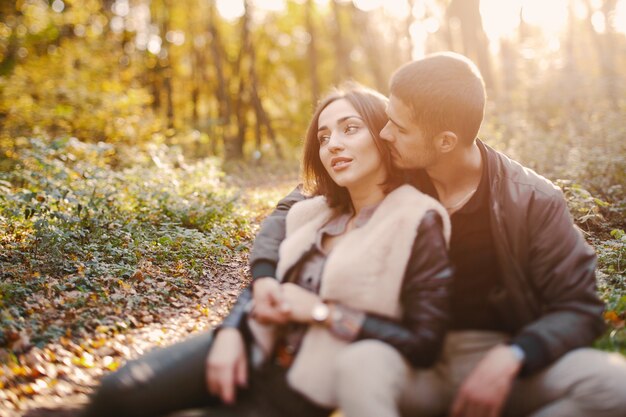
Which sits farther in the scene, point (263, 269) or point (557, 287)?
point (263, 269)

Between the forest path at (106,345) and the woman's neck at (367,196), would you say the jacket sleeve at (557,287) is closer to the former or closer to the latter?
the woman's neck at (367,196)

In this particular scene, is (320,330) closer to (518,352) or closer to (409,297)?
(409,297)

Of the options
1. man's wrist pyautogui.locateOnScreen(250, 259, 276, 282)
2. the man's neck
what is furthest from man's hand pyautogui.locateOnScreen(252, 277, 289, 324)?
the man's neck

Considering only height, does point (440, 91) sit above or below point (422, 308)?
above

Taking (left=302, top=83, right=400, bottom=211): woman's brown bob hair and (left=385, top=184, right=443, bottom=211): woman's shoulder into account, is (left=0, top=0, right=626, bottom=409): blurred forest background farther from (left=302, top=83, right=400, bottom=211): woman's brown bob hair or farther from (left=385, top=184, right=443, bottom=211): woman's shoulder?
(left=385, top=184, right=443, bottom=211): woman's shoulder

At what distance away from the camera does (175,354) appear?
2.40m

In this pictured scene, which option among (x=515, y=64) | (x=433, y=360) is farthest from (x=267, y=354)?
(x=515, y=64)

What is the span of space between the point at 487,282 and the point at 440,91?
1038 mm

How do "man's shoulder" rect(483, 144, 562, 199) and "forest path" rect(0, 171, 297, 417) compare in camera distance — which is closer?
"man's shoulder" rect(483, 144, 562, 199)

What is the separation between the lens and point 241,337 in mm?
2443

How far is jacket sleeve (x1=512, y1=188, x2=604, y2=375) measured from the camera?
2209mm

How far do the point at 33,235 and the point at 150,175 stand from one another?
303 centimetres

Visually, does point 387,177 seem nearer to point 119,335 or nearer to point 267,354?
point 267,354

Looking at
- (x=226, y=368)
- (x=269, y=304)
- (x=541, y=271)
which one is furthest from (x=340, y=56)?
(x=226, y=368)
